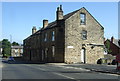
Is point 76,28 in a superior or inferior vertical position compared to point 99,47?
superior

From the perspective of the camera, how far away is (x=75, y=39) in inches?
1725

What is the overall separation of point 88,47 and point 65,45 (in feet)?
15.6

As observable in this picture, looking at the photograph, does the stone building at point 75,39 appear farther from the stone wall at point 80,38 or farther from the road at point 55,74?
the road at point 55,74

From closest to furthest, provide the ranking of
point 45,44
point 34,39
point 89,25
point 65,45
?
1. point 65,45
2. point 89,25
3. point 45,44
4. point 34,39

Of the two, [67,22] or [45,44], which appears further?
[45,44]

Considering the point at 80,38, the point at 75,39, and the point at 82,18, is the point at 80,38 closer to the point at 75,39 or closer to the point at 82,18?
the point at 75,39

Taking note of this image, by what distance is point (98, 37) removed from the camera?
4669 centimetres

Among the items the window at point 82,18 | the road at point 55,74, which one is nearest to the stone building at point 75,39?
the window at point 82,18

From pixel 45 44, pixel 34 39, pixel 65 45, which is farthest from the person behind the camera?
pixel 34 39

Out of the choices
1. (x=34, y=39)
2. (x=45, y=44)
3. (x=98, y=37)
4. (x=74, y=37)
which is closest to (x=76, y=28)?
(x=74, y=37)

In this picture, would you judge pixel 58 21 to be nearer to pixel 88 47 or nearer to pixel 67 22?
pixel 67 22

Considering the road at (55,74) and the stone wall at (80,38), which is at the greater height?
the stone wall at (80,38)

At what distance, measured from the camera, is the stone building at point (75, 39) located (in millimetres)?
43094

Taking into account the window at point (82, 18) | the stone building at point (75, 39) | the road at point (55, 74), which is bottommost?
the road at point (55, 74)
